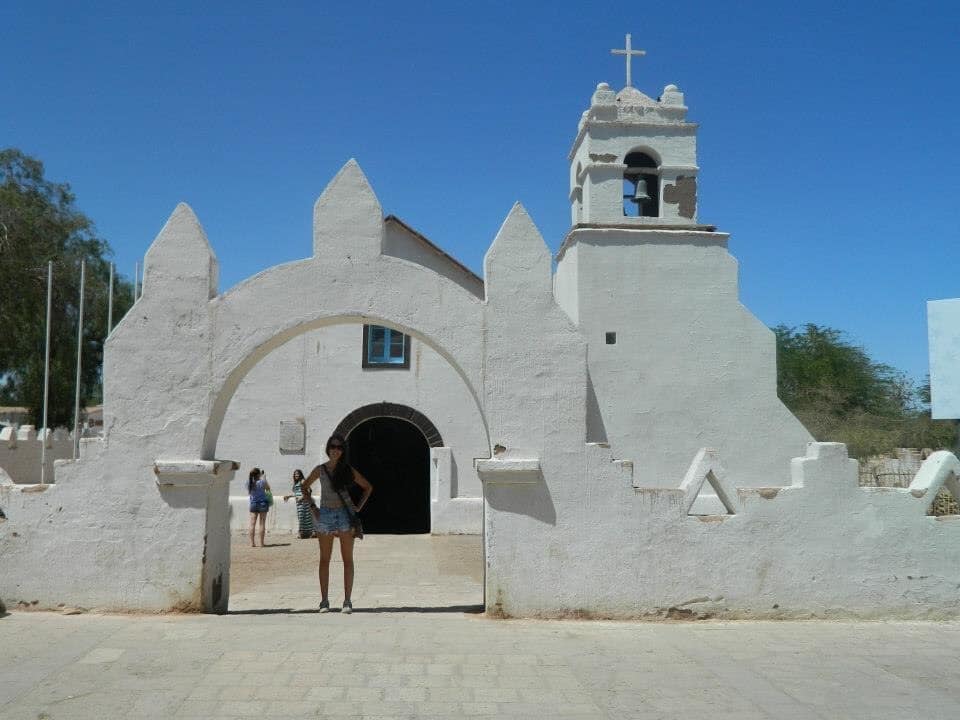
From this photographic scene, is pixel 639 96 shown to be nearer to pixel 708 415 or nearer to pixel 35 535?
pixel 708 415

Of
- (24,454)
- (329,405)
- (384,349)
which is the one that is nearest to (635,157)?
(384,349)

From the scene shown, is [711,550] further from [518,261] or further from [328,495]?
[328,495]

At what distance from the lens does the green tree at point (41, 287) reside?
28953 mm

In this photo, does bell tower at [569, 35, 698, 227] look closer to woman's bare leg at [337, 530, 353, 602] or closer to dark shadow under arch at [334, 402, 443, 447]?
dark shadow under arch at [334, 402, 443, 447]

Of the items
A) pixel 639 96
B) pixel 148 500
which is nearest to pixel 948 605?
pixel 148 500

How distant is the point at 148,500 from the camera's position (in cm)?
691

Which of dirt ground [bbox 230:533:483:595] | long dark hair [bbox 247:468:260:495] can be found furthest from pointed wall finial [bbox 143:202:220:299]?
long dark hair [bbox 247:468:260:495]

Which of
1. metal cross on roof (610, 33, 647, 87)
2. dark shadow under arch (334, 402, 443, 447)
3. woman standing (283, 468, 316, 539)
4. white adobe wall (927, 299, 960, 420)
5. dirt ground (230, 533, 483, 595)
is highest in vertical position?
metal cross on roof (610, 33, 647, 87)

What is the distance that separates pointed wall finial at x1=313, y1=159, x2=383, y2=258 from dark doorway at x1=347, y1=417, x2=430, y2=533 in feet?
34.0

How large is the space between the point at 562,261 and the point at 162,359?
1046cm

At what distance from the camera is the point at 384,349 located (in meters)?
16.6

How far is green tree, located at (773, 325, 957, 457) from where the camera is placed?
30.3m

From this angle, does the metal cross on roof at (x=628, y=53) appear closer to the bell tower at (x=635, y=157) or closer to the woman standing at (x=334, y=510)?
the bell tower at (x=635, y=157)

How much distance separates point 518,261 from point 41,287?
26.8m
